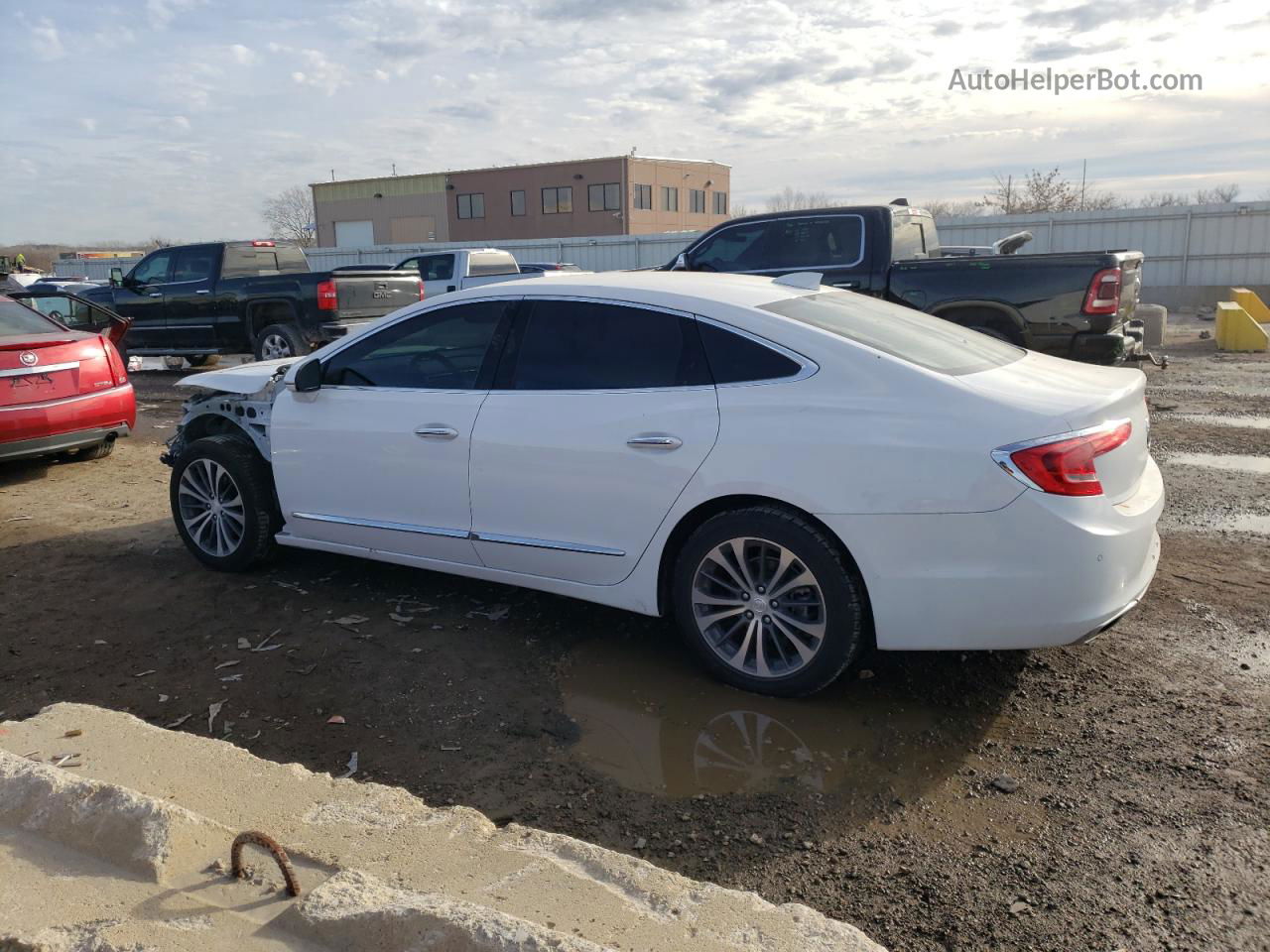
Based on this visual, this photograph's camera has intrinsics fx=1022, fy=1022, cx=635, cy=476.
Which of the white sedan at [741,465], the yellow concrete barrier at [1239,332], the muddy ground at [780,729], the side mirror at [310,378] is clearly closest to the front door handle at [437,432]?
the white sedan at [741,465]

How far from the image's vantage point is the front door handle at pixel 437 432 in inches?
190

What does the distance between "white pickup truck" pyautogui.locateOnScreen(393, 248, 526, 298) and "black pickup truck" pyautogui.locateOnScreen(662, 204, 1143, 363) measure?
353 inches

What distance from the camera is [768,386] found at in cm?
410

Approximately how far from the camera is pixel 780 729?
3.95 m

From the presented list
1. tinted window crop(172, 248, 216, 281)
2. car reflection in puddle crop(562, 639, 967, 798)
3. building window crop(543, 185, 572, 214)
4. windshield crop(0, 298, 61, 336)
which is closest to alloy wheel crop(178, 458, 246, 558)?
car reflection in puddle crop(562, 639, 967, 798)

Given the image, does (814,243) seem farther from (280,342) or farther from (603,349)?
(280,342)

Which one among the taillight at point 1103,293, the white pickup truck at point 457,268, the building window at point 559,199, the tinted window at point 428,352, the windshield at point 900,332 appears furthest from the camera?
the building window at point 559,199

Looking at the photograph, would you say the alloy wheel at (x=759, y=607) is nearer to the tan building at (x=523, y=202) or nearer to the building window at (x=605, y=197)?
the tan building at (x=523, y=202)

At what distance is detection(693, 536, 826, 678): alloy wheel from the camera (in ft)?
13.2

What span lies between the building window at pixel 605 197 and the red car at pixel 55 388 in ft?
178

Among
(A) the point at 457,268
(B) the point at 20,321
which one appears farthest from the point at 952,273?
(A) the point at 457,268

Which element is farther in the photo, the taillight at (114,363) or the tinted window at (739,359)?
the taillight at (114,363)

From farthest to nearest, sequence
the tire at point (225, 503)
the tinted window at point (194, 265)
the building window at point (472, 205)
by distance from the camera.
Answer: the building window at point (472, 205) < the tinted window at point (194, 265) < the tire at point (225, 503)

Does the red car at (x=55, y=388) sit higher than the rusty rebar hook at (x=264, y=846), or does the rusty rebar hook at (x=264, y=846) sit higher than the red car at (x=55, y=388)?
the red car at (x=55, y=388)
